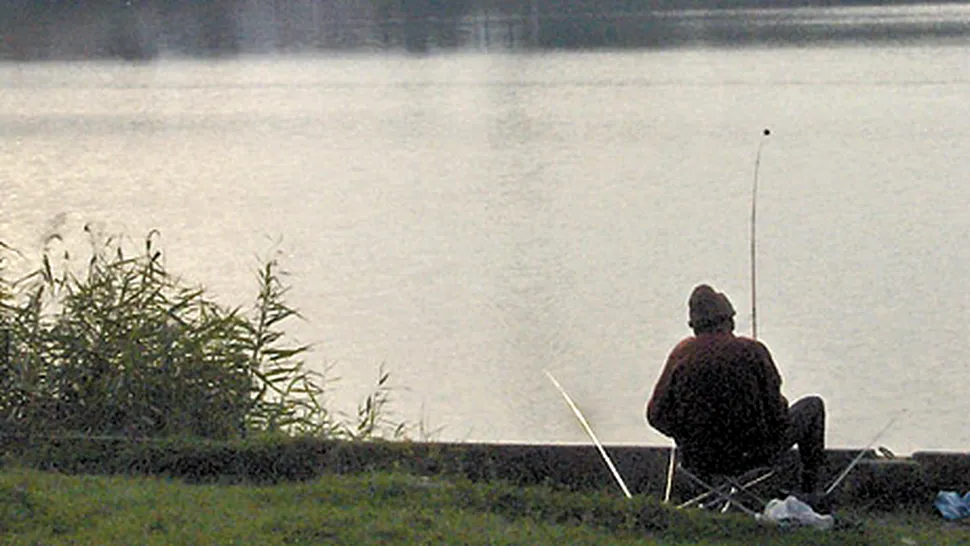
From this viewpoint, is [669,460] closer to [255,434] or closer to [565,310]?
[255,434]

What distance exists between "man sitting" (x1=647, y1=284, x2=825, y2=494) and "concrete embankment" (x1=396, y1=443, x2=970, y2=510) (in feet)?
1.23

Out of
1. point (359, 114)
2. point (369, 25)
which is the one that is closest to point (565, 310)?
point (359, 114)

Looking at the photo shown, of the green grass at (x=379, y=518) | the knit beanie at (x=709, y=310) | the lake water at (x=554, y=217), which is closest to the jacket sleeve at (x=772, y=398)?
the knit beanie at (x=709, y=310)

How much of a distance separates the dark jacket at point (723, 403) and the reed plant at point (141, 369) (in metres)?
2.18

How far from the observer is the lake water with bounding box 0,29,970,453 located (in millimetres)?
11438

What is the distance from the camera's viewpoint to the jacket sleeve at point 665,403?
5652mm

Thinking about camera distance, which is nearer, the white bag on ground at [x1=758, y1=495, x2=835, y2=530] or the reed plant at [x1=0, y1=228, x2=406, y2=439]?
the white bag on ground at [x1=758, y1=495, x2=835, y2=530]

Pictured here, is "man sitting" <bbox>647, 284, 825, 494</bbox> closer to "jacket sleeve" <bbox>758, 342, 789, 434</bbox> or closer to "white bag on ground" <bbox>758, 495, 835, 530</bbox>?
"jacket sleeve" <bbox>758, 342, 789, 434</bbox>

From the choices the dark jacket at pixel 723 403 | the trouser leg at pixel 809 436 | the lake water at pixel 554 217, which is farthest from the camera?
the lake water at pixel 554 217

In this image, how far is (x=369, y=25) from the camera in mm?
53031

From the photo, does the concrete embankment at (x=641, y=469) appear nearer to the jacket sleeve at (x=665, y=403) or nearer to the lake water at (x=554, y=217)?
the jacket sleeve at (x=665, y=403)

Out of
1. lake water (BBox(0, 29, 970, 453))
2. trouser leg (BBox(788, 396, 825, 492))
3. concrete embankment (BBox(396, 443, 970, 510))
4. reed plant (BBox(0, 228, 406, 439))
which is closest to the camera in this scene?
trouser leg (BBox(788, 396, 825, 492))

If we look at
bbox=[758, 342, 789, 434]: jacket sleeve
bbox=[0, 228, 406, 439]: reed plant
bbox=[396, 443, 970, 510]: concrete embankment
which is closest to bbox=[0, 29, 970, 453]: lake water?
bbox=[0, 228, 406, 439]: reed plant

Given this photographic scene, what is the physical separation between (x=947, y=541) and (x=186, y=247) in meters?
11.4
